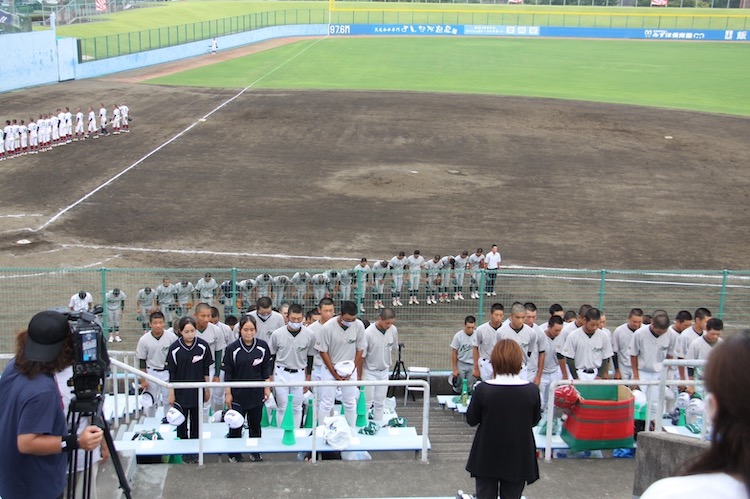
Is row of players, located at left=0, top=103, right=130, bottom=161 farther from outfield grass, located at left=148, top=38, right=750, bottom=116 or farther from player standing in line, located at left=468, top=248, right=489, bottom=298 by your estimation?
player standing in line, located at left=468, top=248, right=489, bottom=298

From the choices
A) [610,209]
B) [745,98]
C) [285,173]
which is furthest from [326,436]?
[745,98]

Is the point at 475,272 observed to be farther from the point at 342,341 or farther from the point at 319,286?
the point at 342,341

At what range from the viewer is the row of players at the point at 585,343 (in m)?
10.8

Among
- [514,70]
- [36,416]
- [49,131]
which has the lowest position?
[36,416]

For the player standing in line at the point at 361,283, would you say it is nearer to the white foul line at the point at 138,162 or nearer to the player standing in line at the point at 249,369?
the player standing in line at the point at 249,369

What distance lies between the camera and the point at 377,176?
94.0 feet

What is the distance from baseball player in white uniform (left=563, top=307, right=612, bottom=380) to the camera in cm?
1098

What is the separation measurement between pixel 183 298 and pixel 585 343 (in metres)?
7.43

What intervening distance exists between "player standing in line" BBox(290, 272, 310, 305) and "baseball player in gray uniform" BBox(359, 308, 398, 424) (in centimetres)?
433

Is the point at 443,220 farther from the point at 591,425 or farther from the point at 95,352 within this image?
the point at 95,352

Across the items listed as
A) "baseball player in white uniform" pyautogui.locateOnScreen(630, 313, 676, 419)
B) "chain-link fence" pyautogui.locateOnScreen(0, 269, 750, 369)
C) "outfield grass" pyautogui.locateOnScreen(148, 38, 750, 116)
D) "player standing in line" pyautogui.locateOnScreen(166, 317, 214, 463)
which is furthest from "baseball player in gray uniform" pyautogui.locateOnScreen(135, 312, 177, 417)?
"outfield grass" pyautogui.locateOnScreen(148, 38, 750, 116)

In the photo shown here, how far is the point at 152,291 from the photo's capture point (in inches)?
591

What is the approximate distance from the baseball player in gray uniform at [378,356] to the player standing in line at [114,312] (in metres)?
5.80

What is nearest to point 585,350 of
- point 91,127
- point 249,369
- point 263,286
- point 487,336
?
point 487,336
